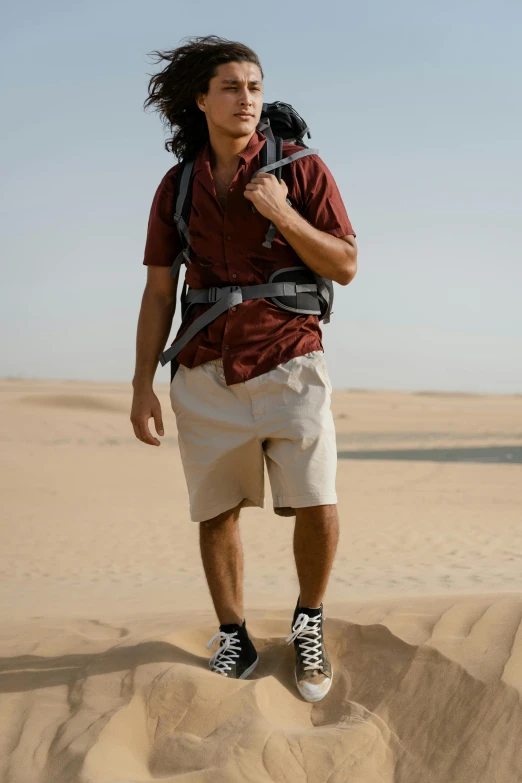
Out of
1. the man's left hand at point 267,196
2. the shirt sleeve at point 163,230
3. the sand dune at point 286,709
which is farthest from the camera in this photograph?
the shirt sleeve at point 163,230

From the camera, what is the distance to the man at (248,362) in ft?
10.2

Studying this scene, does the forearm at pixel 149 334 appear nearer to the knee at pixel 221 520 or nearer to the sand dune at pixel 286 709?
the knee at pixel 221 520

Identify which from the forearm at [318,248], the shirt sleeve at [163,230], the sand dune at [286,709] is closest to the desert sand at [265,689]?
the sand dune at [286,709]

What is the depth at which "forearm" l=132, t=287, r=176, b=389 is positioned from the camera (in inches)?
137

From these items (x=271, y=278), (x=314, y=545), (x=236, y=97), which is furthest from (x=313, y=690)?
(x=236, y=97)

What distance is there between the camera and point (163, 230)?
340 centimetres

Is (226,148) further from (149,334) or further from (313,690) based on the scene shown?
(313,690)

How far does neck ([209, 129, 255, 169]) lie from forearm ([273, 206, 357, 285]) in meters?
0.41

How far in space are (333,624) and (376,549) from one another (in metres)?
6.00

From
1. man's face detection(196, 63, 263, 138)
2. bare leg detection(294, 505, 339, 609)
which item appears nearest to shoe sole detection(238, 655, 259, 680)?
bare leg detection(294, 505, 339, 609)

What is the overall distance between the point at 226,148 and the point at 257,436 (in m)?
1.13

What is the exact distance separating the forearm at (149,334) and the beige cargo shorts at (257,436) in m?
0.18

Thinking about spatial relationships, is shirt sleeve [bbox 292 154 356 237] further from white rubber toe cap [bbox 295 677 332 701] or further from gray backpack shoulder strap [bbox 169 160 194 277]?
white rubber toe cap [bbox 295 677 332 701]

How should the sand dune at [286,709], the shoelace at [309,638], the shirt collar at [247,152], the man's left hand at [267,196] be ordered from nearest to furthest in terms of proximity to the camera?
the sand dune at [286,709]
the man's left hand at [267,196]
the shoelace at [309,638]
the shirt collar at [247,152]
